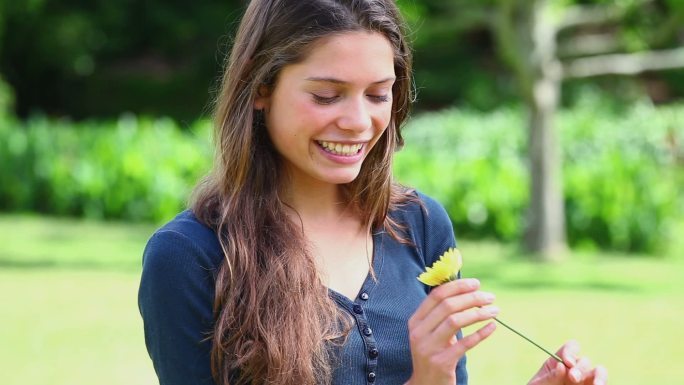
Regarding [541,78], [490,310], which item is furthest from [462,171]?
[490,310]

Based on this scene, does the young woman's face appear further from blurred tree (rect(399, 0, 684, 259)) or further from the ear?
blurred tree (rect(399, 0, 684, 259))

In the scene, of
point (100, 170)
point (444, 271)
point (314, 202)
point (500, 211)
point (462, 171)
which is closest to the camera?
point (444, 271)

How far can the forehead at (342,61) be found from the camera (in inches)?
84.3

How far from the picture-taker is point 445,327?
6.43 ft

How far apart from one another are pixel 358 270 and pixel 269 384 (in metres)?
0.33

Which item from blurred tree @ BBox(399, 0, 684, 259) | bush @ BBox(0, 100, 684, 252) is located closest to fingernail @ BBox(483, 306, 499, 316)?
blurred tree @ BBox(399, 0, 684, 259)

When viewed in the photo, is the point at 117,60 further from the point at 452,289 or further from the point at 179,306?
the point at 452,289

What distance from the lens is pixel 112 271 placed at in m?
9.43

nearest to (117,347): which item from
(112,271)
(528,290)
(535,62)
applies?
(112,271)

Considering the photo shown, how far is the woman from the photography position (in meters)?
2.08

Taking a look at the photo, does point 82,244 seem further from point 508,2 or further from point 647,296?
point 647,296

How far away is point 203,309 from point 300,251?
9.0 inches

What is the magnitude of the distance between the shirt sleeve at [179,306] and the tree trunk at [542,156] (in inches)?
326

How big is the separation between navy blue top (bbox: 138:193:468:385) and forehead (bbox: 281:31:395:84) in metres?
0.35
